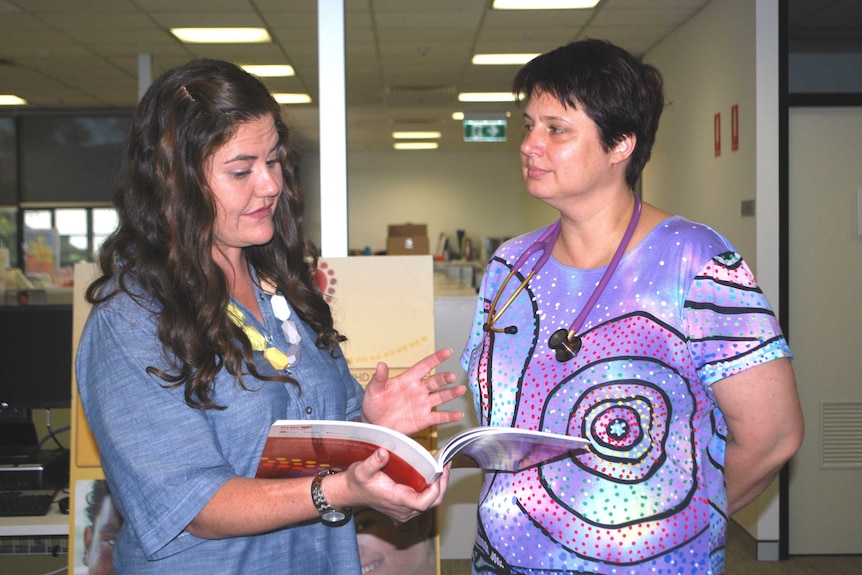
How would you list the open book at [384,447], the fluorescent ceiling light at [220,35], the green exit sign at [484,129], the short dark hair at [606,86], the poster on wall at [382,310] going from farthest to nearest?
the green exit sign at [484,129] < the fluorescent ceiling light at [220,35] < the poster on wall at [382,310] < the short dark hair at [606,86] < the open book at [384,447]

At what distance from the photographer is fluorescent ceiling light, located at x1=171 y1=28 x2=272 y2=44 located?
612cm

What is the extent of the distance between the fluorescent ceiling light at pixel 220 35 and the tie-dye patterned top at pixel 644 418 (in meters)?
5.10

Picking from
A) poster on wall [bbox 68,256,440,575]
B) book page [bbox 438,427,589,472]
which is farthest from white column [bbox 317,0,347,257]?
book page [bbox 438,427,589,472]

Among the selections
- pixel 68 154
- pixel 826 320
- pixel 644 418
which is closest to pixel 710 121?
pixel 826 320

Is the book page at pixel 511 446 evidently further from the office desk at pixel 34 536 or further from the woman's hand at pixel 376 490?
the office desk at pixel 34 536

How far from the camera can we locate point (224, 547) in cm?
136

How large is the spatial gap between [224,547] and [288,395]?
28 cm

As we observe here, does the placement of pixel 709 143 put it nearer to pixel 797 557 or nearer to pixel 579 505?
pixel 797 557

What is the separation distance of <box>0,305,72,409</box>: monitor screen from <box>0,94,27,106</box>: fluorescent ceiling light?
6.64 metres

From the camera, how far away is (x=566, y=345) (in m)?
1.44

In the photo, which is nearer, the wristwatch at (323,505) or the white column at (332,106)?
the wristwatch at (323,505)

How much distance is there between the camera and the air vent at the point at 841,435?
14.4ft

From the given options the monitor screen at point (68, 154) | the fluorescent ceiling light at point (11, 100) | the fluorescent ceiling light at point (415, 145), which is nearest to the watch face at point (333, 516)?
the fluorescent ceiling light at point (11, 100)

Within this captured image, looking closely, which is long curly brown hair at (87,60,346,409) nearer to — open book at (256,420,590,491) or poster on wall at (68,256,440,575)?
open book at (256,420,590,491)
